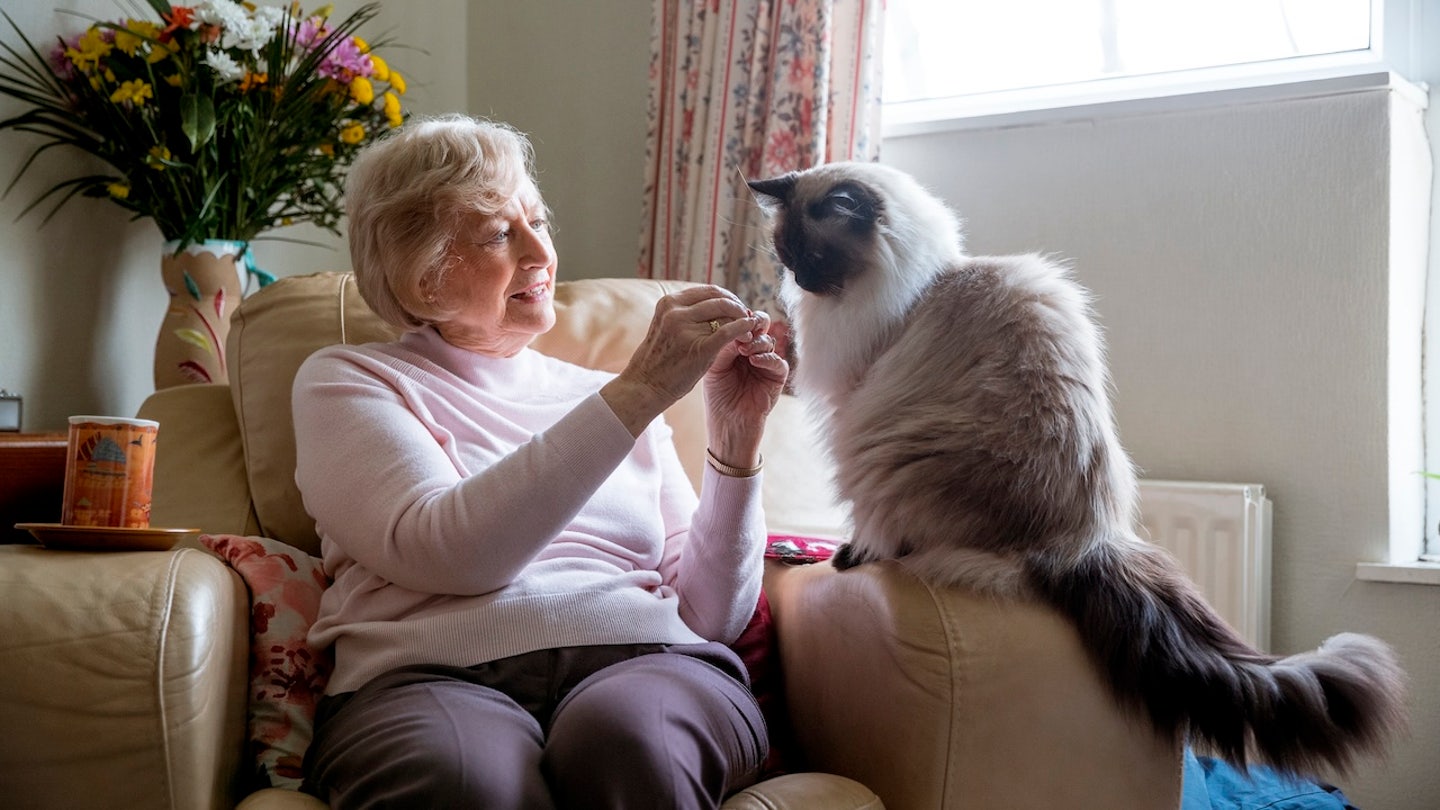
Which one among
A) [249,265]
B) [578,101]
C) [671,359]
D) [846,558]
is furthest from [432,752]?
[578,101]

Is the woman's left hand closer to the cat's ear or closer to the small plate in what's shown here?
the cat's ear

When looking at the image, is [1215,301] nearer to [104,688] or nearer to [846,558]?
[846,558]

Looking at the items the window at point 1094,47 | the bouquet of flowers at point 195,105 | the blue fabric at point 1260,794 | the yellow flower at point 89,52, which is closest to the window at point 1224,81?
the window at point 1094,47

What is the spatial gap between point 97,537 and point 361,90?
3.93 feet

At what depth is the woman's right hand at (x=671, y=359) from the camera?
1135 millimetres

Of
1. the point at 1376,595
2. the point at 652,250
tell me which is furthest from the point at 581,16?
the point at 1376,595

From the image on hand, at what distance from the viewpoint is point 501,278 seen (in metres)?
1.34

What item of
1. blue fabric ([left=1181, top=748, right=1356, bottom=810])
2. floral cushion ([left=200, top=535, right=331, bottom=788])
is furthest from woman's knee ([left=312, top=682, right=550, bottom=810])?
blue fabric ([left=1181, top=748, right=1356, bottom=810])

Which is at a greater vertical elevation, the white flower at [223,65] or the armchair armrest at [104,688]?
the white flower at [223,65]

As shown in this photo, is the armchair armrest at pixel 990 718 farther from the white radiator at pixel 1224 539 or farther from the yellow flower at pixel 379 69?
the yellow flower at pixel 379 69

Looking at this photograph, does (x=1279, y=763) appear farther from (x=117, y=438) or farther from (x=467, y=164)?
(x=117, y=438)

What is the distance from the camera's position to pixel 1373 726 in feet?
3.59

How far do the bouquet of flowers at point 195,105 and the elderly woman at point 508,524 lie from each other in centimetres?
75

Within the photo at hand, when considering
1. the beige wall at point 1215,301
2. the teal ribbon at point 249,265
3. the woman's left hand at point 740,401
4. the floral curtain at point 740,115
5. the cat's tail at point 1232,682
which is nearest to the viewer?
the cat's tail at point 1232,682
